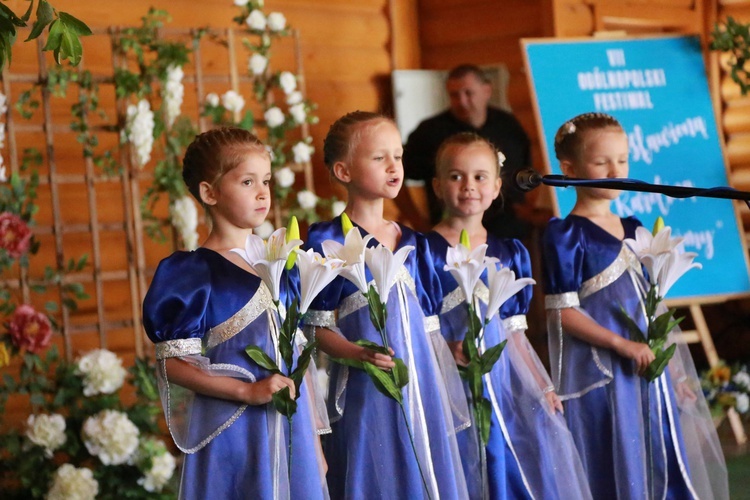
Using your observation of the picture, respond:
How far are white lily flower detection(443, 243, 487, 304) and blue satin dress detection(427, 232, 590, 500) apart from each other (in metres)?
0.19

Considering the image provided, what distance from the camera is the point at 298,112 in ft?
16.5

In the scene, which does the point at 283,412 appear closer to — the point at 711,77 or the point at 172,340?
the point at 172,340

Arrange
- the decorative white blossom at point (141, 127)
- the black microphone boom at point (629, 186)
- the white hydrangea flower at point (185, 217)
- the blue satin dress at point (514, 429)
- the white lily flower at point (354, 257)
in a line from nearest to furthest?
the black microphone boom at point (629, 186)
the white lily flower at point (354, 257)
the blue satin dress at point (514, 429)
the decorative white blossom at point (141, 127)
the white hydrangea flower at point (185, 217)

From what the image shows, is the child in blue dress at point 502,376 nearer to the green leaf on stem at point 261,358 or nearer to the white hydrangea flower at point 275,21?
the green leaf on stem at point 261,358

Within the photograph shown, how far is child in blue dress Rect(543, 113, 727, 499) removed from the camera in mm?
3066

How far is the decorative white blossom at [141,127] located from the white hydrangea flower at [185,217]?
0.78ft

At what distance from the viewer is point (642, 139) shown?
5.37 meters

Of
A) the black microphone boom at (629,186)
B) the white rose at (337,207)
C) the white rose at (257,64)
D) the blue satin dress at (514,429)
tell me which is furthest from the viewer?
the white rose at (337,207)

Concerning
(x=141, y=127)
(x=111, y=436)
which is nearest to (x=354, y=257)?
(x=111, y=436)

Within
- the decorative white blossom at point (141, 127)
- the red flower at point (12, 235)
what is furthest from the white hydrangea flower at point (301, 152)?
the red flower at point (12, 235)

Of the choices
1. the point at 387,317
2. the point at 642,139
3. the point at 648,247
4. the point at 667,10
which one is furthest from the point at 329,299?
the point at 667,10

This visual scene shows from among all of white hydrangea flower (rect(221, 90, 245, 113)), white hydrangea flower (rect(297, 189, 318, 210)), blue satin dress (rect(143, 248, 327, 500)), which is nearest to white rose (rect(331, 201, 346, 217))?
white hydrangea flower (rect(297, 189, 318, 210))

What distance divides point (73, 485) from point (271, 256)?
1.70m

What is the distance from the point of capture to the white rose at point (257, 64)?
4.96m
